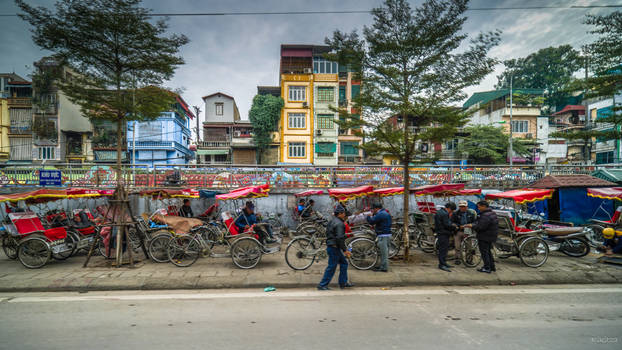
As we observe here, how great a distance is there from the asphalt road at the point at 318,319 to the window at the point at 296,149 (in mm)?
24757

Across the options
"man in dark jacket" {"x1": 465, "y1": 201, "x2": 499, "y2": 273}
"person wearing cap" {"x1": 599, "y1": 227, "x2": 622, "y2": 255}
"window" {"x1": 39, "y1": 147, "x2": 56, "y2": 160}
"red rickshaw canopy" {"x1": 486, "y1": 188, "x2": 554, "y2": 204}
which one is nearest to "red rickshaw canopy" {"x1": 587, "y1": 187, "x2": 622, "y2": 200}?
"person wearing cap" {"x1": 599, "y1": 227, "x2": 622, "y2": 255}

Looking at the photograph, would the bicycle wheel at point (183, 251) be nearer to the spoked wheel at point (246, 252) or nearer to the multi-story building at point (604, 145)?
the spoked wheel at point (246, 252)

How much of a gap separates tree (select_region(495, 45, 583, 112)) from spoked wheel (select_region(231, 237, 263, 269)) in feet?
171

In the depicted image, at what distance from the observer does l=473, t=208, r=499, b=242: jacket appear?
6902 mm

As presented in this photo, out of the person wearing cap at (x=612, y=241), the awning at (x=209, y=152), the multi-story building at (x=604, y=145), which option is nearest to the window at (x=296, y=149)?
the awning at (x=209, y=152)

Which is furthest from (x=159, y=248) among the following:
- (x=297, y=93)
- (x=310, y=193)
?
(x=297, y=93)

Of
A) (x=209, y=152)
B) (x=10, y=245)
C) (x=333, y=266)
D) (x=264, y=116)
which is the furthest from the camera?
(x=209, y=152)

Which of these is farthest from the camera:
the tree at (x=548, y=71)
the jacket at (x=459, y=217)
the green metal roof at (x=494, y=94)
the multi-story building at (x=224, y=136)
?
the tree at (x=548, y=71)

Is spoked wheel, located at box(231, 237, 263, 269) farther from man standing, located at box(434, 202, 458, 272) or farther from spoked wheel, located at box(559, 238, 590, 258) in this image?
spoked wheel, located at box(559, 238, 590, 258)

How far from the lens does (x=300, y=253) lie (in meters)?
7.38

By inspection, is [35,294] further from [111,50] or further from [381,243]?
[381,243]

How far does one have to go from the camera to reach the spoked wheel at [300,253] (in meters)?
7.31

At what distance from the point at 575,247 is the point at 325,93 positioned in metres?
25.4

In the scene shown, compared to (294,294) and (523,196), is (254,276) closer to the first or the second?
(294,294)
